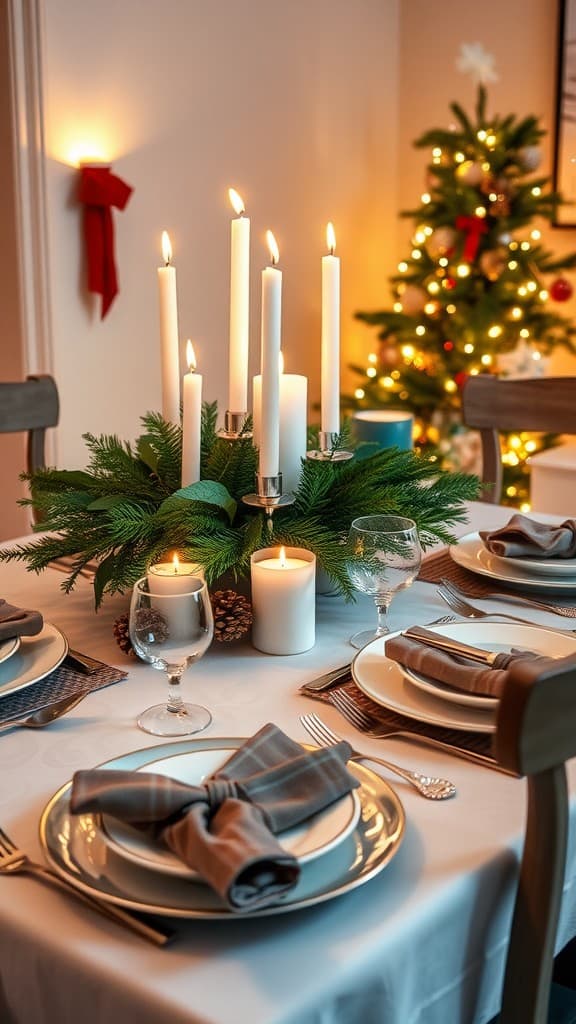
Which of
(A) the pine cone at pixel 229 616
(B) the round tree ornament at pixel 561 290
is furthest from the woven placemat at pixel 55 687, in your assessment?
(B) the round tree ornament at pixel 561 290

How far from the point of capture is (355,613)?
1.38 m

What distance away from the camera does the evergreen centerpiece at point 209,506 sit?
1252 mm

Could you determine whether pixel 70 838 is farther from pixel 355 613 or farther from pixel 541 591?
pixel 541 591

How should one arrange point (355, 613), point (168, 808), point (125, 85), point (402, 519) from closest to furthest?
point (168, 808) → point (402, 519) → point (355, 613) → point (125, 85)

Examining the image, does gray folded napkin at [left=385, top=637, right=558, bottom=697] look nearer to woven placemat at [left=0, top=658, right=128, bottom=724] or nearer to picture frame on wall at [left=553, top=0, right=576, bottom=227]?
woven placemat at [left=0, top=658, right=128, bottom=724]

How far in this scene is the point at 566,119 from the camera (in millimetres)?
3850

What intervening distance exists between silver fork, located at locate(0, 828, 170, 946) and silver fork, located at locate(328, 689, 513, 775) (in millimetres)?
344

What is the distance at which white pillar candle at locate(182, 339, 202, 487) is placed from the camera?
1.28 m

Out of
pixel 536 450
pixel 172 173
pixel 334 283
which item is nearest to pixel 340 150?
pixel 172 173

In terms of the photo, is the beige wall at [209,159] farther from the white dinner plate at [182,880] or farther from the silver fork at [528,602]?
the white dinner plate at [182,880]

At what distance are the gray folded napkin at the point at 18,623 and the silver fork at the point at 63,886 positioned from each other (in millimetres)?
323

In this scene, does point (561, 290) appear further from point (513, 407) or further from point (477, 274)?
point (513, 407)

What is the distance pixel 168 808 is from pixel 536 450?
319 cm

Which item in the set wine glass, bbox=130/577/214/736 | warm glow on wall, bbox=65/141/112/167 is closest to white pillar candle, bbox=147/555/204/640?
wine glass, bbox=130/577/214/736
